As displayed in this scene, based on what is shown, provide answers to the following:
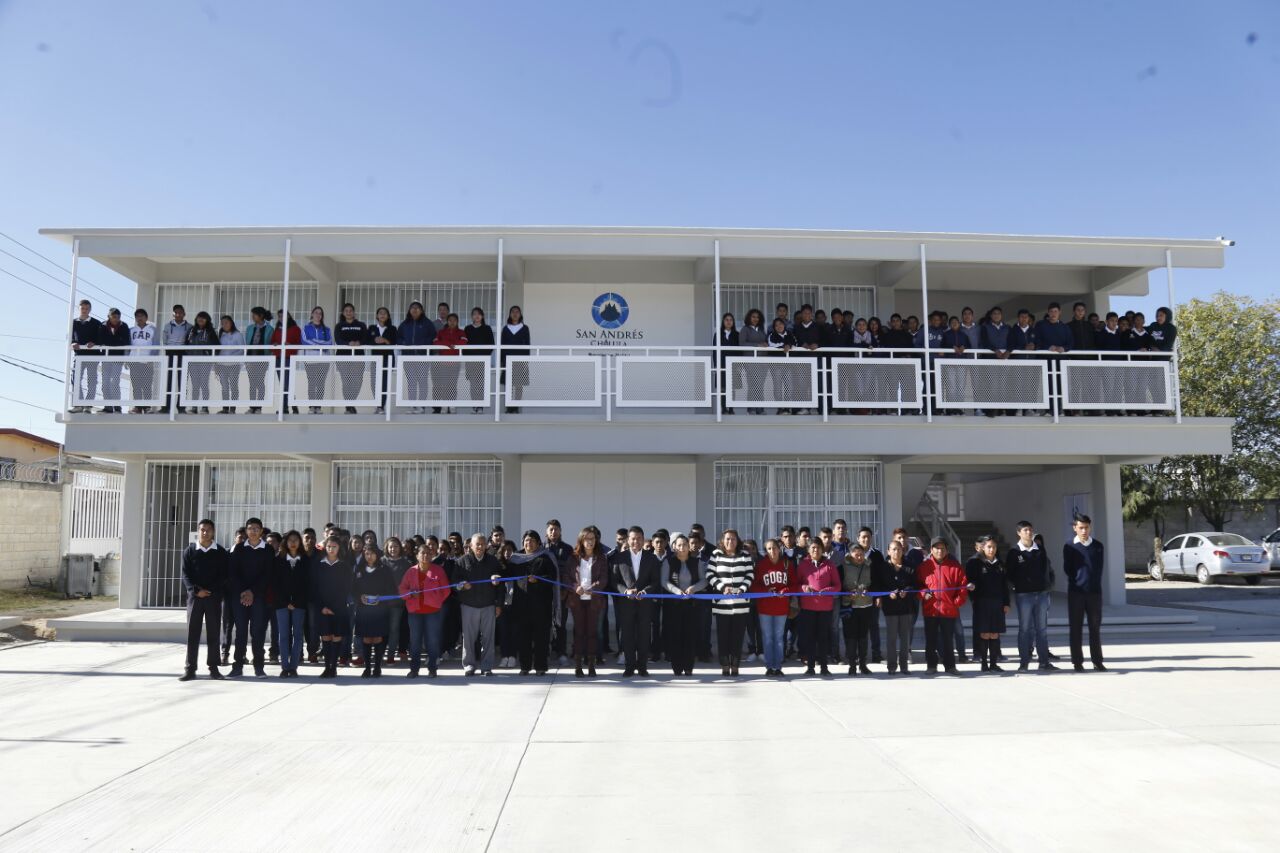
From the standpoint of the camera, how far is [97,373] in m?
13.7

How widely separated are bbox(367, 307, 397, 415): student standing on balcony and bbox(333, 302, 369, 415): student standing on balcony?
16 centimetres

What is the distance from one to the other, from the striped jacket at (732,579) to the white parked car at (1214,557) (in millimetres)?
20038

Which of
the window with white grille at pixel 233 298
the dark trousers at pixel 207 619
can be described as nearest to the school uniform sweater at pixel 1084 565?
the dark trousers at pixel 207 619

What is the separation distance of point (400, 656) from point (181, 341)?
6.15m

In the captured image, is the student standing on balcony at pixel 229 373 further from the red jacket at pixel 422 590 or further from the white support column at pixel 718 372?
the white support column at pixel 718 372

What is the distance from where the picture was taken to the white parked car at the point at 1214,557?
80.9ft

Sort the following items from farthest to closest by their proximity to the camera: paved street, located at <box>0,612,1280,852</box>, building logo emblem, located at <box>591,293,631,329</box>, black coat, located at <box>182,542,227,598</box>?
building logo emblem, located at <box>591,293,631,329</box> < black coat, located at <box>182,542,227,598</box> < paved street, located at <box>0,612,1280,852</box>

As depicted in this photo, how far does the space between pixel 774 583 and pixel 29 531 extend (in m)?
17.8

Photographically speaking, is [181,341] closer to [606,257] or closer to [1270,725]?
[606,257]

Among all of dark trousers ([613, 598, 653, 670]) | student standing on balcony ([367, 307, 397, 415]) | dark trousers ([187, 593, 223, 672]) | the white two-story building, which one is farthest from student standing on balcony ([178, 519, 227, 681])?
dark trousers ([613, 598, 653, 670])

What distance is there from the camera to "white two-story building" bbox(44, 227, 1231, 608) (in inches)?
541

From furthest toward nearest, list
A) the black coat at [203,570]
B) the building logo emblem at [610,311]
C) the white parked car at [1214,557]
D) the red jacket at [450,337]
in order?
the white parked car at [1214,557]
the building logo emblem at [610,311]
the red jacket at [450,337]
the black coat at [203,570]

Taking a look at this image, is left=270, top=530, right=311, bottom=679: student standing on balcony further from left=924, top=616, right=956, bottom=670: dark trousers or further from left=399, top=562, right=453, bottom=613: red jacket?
left=924, top=616, right=956, bottom=670: dark trousers

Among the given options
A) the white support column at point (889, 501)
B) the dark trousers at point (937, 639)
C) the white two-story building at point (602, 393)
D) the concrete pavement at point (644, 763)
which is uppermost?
the white two-story building at point (602, 393)
